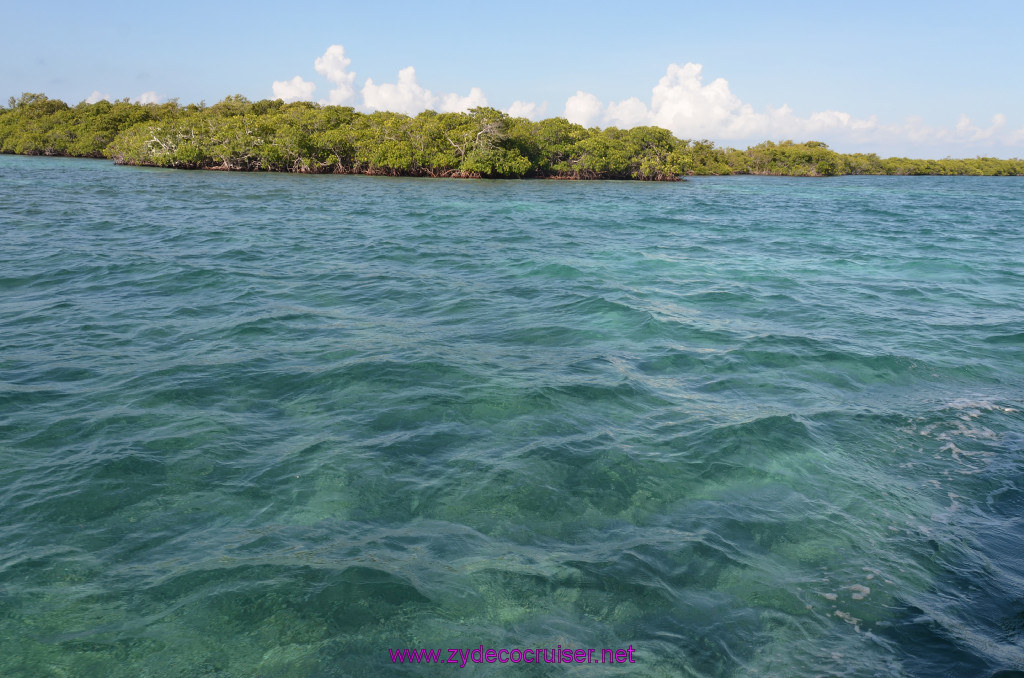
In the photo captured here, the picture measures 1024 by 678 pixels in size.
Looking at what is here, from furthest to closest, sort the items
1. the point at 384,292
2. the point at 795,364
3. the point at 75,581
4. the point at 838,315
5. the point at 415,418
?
1. the point at 384,292
2. the point at 838,315
3. the point at 795,364
4. the point at 415,418
5. the point at 75,581

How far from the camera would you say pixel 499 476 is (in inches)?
221

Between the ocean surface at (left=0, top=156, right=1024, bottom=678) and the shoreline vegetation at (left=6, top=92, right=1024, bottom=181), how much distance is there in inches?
1878

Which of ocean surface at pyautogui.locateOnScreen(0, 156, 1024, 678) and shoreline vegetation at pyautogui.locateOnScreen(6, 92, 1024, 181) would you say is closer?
ocean surface at pyautogui.locateOnScreen(0, 156, 1024, 678)

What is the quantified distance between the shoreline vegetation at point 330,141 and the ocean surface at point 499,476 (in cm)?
4769

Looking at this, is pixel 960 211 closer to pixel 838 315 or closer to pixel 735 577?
pixel 838 315

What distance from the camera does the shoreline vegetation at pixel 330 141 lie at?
55.7 meters

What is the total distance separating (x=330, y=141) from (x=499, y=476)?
5839 cm

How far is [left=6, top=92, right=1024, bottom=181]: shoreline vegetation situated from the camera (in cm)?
5572

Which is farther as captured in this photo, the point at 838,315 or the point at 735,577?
the point at 838,315

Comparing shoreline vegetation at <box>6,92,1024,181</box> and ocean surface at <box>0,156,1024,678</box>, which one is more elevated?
shoreline vegetation at <box>6,92,1024,181</box>

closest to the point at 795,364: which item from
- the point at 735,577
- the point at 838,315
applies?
the point at 838,315

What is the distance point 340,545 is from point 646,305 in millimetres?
8755

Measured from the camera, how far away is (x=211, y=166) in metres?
57.1

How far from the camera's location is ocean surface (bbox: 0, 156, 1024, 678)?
382 centimetres
